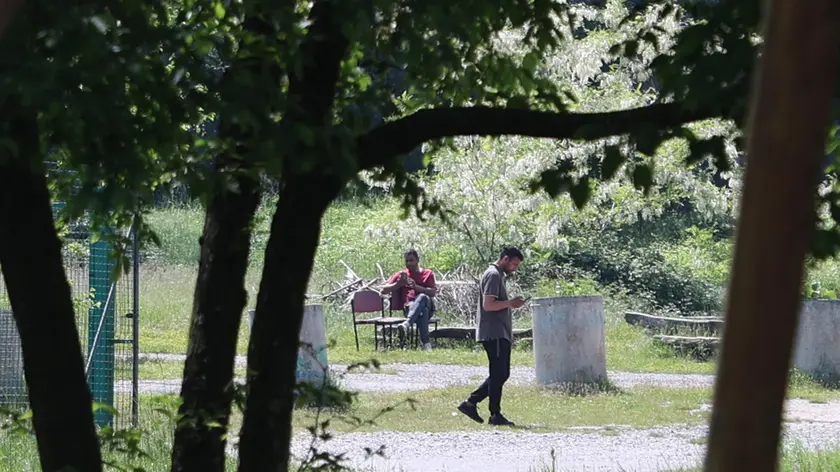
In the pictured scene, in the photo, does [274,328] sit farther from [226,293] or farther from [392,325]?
[392,325]

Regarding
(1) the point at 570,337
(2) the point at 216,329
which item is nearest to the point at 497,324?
(1) the point at 570,337

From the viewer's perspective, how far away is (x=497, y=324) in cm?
1261

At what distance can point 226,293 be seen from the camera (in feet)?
13.9

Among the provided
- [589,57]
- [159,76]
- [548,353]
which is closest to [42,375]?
[159,76]

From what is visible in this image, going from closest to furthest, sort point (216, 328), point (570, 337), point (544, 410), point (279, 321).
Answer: point (279, 321), point (216, 328), point (544, 410), point (570, 337)

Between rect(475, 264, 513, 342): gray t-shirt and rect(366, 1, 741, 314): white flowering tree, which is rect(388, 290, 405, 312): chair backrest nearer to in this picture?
rect(366, 1, 741, 314): white flowering tree

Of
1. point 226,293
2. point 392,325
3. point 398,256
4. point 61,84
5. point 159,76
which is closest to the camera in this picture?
point 61,84

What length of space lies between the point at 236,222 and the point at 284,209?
1.01 feet

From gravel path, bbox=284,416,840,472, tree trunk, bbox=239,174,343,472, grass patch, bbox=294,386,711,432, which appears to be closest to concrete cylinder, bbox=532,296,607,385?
grass patch, bbox=294,386,711,432

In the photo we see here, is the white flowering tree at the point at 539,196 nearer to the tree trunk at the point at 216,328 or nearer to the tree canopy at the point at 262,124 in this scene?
the tree canopy at the point at 262,124

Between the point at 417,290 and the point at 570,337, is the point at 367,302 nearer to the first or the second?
the point at 417,290

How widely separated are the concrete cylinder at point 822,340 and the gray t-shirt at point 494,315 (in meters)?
6.06

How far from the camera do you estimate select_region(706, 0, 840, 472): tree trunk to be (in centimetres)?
112

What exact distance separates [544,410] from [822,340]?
5115 millimetres
